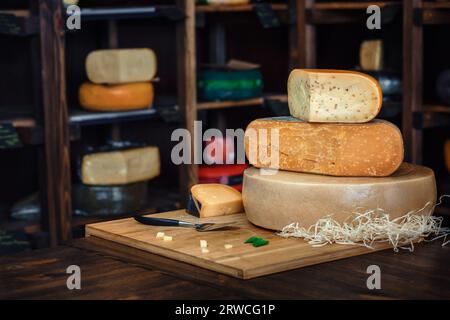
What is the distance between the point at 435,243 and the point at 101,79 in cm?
179

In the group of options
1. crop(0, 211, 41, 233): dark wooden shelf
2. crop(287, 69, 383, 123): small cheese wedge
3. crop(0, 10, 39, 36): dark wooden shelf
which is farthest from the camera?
crop(0, 211, 41, 233): dark wooden shelf

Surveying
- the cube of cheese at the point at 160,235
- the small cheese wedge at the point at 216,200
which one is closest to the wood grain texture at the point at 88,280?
the cube of cheese at the point at 160,235

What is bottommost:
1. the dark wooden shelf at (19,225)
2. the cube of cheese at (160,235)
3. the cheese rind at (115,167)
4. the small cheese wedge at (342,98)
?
the dark wooden shelf at (19,225)

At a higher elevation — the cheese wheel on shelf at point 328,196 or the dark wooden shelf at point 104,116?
the dark wooden shelf at point 104,116

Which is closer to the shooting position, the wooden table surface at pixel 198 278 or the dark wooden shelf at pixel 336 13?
the wooden table surface at pixel 198 278

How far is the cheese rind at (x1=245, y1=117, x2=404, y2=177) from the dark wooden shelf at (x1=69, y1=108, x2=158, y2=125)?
1.44 meters

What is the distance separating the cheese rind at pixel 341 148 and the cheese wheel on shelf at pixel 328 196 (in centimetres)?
3

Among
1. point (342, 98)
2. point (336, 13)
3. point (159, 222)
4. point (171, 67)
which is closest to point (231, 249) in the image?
point (159, 222)

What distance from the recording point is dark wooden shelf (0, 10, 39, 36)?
2891mm

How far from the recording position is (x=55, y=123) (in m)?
3.04

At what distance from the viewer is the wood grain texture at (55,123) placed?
2.98 meters

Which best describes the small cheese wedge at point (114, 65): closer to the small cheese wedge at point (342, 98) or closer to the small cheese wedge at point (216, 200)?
the small cheese wedge at point (216, 200)

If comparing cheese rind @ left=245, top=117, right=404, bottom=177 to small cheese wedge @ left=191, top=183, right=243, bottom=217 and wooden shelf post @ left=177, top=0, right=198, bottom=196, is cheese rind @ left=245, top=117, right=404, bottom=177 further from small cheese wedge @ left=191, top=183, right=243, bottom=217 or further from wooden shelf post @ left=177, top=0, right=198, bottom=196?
wooden shelf post @ left=177, top=0, right=198, bottom=196

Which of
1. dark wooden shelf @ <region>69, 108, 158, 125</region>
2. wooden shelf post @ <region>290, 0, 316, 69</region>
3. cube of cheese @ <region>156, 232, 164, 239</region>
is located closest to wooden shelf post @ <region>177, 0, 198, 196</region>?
dark wooden shelf @ <region>69, 108, 158, 125</region>
